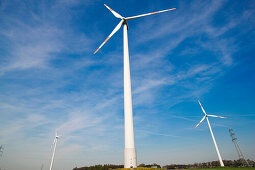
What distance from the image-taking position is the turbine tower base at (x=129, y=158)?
Result: 20686 millimetres

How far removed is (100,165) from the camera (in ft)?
142

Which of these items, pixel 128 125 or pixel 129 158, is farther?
pixel 128 125

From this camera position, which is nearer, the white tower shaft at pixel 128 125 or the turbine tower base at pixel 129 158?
the turbine tower base at pixel 129 158

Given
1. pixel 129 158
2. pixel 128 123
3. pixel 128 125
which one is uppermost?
pixel 128 123

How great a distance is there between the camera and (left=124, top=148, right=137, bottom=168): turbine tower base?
67.9 feet

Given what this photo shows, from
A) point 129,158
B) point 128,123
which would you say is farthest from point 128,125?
point 129,158

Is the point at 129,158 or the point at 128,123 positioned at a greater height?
the point at 128,123

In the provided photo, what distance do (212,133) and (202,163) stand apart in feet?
50.9

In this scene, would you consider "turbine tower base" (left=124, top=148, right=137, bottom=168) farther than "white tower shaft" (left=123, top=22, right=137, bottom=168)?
No

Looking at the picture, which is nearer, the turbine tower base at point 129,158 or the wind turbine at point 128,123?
the turbine tower base at point 129,158

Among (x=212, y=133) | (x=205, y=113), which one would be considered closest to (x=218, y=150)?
(x=212, y=133)

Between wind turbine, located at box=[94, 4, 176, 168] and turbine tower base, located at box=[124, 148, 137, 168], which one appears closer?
turbine tower base, located at box=[124, 148, 137, 168]

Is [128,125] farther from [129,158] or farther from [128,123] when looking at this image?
[129,158]

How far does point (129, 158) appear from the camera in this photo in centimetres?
2105
